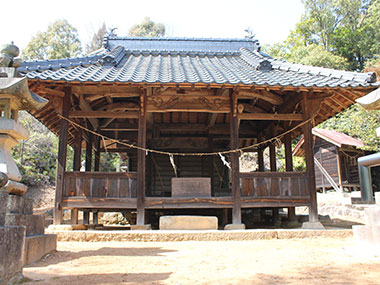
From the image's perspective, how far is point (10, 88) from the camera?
4.89 meters

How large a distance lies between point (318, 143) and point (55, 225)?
869 inches

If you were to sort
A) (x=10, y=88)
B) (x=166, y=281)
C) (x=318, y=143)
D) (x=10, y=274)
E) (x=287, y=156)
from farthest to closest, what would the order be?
(x=318, y=143), (x=287, y=156), (x=10, y=88), (x=166, y=281), (x=10, y=274)

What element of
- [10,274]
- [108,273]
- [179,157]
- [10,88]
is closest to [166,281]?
[108,273]

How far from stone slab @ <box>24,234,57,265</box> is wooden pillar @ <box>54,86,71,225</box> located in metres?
2.85

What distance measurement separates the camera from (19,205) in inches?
188

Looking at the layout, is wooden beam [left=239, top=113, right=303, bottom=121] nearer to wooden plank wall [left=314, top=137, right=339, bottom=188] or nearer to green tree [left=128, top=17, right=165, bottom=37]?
wooden plank wall [left=314, top=137, right=339, bottom=188]

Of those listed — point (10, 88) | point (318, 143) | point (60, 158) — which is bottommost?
point (60, 158)

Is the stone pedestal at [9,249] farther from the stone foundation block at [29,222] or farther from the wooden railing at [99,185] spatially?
the wooden railing at [99,185]

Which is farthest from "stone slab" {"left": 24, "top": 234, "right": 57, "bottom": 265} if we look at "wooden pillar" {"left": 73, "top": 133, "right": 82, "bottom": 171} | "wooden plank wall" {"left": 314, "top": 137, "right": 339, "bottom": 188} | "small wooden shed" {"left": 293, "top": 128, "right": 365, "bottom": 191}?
"wooden plank wall" {"left": 314, "top": 137, "right": 339, "bottom": 188}

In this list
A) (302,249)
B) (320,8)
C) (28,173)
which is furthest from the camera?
(320,8)

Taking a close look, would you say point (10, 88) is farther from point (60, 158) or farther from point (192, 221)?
point (192, 221)

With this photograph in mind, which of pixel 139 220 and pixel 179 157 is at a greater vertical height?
pixel 179 157

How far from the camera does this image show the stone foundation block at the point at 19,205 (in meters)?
4.53

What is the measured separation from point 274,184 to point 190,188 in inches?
97.7
